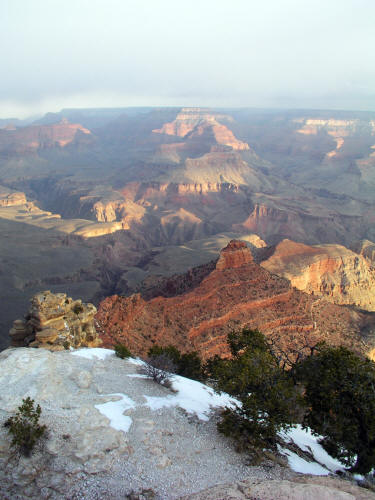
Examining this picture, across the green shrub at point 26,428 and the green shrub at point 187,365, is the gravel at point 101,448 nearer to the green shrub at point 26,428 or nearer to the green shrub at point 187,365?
the green shrub at point 26,428

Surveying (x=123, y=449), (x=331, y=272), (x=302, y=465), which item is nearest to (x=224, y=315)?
(x=302, y=465)

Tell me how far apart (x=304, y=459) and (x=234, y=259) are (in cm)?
2206

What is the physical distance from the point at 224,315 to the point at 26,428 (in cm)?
2139

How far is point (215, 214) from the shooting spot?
15762 cm

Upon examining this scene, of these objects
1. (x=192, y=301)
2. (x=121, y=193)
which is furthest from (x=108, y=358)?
(x=121, y=193)

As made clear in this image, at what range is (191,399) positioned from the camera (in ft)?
56.4

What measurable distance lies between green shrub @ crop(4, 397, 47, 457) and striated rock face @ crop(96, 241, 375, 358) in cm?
1409

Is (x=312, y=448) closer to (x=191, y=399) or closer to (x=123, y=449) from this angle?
(x=191, y=399)

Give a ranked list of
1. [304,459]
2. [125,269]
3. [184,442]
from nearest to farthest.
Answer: [184,442], [304,459], [125,269]

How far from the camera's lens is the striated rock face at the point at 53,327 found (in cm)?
2150

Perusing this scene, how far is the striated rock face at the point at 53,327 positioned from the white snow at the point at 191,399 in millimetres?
7481

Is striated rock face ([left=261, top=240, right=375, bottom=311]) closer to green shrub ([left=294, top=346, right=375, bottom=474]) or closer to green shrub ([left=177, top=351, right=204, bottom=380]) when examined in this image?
green shrub ([left=177, top=351, right=204, bottom=380])

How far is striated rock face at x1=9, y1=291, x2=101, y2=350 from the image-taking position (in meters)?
21.5

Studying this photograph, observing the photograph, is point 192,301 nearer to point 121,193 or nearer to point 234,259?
point 234,259
